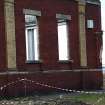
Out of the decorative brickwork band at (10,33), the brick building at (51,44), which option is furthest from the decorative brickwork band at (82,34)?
the decorative brickwork band at (10,33)

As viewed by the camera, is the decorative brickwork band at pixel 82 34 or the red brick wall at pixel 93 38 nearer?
the decorative brickwork band at pixel 82 34

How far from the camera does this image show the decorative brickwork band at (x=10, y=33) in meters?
26.7

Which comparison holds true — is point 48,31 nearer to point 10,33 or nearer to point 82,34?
point 10,33

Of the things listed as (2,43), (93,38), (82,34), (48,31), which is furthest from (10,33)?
(93,38)

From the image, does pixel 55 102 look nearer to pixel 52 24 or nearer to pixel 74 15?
pixel 52 24

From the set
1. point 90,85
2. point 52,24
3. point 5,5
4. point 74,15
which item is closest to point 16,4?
point 5,5

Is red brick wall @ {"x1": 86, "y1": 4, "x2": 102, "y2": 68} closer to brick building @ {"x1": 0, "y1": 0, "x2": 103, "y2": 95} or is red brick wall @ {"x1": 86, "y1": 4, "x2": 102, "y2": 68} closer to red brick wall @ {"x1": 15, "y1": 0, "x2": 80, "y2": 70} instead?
brick building @ {"x1": 0, "y1": 0, "x2": 103, "y2": 95}

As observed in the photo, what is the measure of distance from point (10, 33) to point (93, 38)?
8.17m

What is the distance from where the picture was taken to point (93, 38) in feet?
110

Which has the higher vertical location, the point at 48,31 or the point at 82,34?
the point at 48,31

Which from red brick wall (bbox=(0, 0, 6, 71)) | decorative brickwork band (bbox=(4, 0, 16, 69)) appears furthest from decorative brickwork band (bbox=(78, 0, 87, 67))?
red brick wall (bbox=(0, 0, 6, 71))

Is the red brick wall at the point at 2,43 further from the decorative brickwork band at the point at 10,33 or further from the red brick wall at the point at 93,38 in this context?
the red brick wall at the point at 93,38

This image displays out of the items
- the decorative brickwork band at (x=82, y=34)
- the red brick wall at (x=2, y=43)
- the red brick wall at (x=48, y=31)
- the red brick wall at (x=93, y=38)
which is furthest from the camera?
the red brick wall at (x=93, y=38)

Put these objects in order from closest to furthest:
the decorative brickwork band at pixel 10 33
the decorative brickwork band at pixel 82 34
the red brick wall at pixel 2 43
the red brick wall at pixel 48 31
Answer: the red brick wall at pixel 2 43 → the decorative brickwork band at pixel 10 33 → the red brick wall at pixel 48 31 → the decorative brickwork band at pixel 82 34
